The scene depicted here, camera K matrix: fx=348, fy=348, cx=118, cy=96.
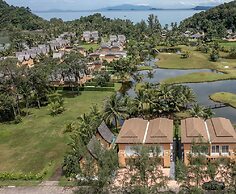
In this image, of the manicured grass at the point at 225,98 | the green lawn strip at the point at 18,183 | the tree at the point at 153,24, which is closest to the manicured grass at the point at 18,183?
the green lawn strip at the point at 18,183

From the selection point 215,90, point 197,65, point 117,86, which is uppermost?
point 197,65

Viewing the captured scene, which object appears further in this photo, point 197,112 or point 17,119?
point 17,119

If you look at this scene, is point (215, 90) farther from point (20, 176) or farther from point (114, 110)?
point (20, 176)

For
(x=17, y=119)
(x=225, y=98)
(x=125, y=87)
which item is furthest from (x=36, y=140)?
(x=225, y=98)

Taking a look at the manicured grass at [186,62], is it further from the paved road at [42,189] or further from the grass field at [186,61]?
the paved road at [42,189]

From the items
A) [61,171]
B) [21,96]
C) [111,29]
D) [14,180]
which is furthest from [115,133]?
[111,29]

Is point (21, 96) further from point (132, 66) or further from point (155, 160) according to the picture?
point (155, 160)

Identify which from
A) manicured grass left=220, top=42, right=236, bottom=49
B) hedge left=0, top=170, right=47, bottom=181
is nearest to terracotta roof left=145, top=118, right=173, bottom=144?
hedge left=0, top=170, right=47, bottom=181
